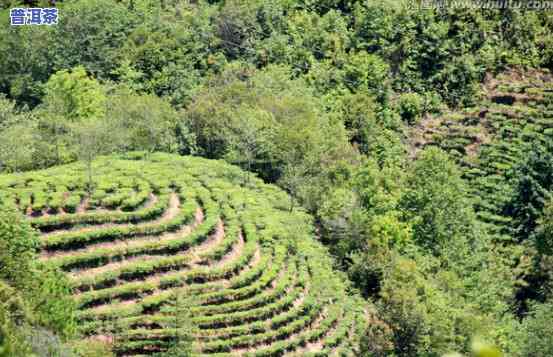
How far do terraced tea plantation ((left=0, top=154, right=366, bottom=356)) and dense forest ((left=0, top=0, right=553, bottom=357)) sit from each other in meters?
0.22

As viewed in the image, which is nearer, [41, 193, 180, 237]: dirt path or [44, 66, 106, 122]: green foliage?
[41, 193, 180, 237]: dirt path

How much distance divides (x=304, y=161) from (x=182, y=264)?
20.7 meters

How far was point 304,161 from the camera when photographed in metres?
70.6

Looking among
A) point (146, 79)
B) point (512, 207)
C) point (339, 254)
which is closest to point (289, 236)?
point (339, 254)

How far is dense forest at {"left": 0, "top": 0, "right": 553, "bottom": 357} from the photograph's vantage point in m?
51.0

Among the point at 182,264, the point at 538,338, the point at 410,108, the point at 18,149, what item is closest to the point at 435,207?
Answer: the point at 538,338

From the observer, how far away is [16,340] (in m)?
30.8

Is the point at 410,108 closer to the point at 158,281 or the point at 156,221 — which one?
the point at 156,221

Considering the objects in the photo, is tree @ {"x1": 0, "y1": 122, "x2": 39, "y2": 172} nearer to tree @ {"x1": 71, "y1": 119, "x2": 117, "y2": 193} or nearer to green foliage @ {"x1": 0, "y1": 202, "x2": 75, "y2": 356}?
tree @ {"x1": 71, "y1": 119, "x2": 117, "y2": 193}

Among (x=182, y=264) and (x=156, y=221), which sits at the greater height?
(x=156, y=221)

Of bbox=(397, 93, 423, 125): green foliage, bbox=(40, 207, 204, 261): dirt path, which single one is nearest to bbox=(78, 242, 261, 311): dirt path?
bbox=(40, 207, 204, 261): dirt path

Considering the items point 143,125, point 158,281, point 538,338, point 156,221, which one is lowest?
point 538,338

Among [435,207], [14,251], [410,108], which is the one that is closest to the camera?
[14,251]

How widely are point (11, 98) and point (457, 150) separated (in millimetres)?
50159
